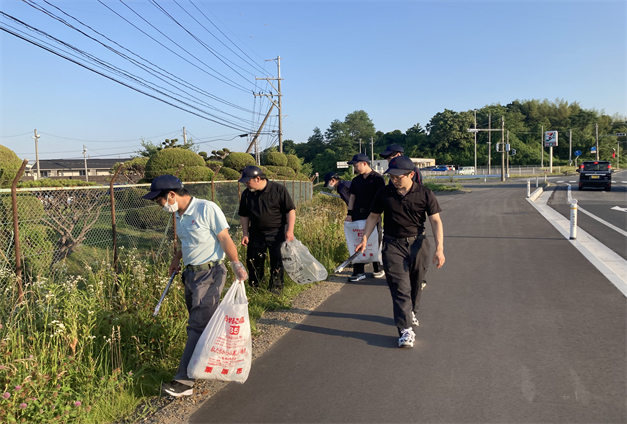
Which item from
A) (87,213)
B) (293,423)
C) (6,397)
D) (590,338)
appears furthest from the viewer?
(87,213)

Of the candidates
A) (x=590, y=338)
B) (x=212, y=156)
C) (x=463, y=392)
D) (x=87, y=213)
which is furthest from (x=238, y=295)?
(x=212, y=156)

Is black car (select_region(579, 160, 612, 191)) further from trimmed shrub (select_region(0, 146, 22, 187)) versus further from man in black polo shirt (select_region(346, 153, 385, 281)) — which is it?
trimmed shrub (select_region(0, 146, 22, 187))

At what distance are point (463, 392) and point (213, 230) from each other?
2352 millimetres

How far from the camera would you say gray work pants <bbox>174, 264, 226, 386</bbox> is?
3775 mm

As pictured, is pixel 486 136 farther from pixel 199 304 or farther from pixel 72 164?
pixel 199 304

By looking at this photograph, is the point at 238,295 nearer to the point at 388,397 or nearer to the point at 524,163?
the point at 388,397

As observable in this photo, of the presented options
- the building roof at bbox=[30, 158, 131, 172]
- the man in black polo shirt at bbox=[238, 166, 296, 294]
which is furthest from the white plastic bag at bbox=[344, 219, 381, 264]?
the building roof at bbox=[30, 158, 131, 172]

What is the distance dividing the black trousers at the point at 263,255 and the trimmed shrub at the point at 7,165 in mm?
4343

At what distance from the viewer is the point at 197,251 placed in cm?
390

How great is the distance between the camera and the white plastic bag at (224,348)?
3668 millimetres

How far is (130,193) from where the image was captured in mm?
12164

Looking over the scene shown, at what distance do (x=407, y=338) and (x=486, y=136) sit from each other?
3960 inches

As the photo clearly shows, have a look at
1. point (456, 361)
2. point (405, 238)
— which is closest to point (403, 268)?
point (405, 238)

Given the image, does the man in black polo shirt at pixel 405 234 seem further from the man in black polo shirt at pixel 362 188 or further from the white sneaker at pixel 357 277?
the white sneaker at pixel 357 277
